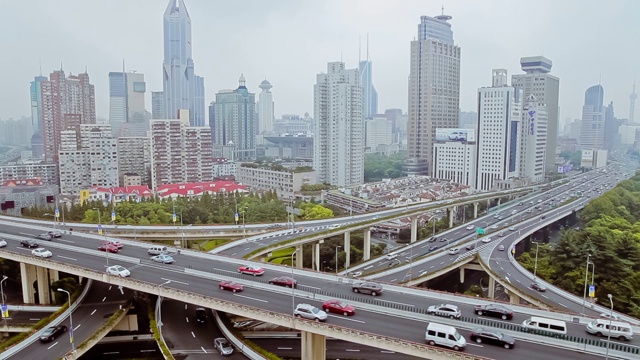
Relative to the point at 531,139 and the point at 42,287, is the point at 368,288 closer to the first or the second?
the point at 42,287

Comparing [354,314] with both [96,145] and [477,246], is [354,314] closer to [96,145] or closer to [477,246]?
[477,246]

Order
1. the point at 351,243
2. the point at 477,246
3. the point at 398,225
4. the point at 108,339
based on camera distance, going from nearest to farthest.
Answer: the point at 108,339, the point at 477,246, the point at 351,243, the point at 398,225

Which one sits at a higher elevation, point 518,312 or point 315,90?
point 315,90

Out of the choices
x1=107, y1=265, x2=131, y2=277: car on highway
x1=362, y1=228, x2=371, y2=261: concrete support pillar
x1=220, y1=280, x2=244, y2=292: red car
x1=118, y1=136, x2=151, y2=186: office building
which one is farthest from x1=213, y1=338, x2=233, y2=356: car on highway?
x1=118, y1=136, x2=151, y2=186: office building

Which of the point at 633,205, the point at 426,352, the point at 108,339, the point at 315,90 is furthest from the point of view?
the point at 315,90

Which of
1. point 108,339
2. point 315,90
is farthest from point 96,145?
point 108,339

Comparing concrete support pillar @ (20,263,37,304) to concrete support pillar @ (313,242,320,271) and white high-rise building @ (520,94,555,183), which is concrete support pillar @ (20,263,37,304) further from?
white high-rise building @ (520,94,555,183)

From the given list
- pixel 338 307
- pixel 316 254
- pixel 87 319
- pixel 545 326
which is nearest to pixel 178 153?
pixel 316 254
